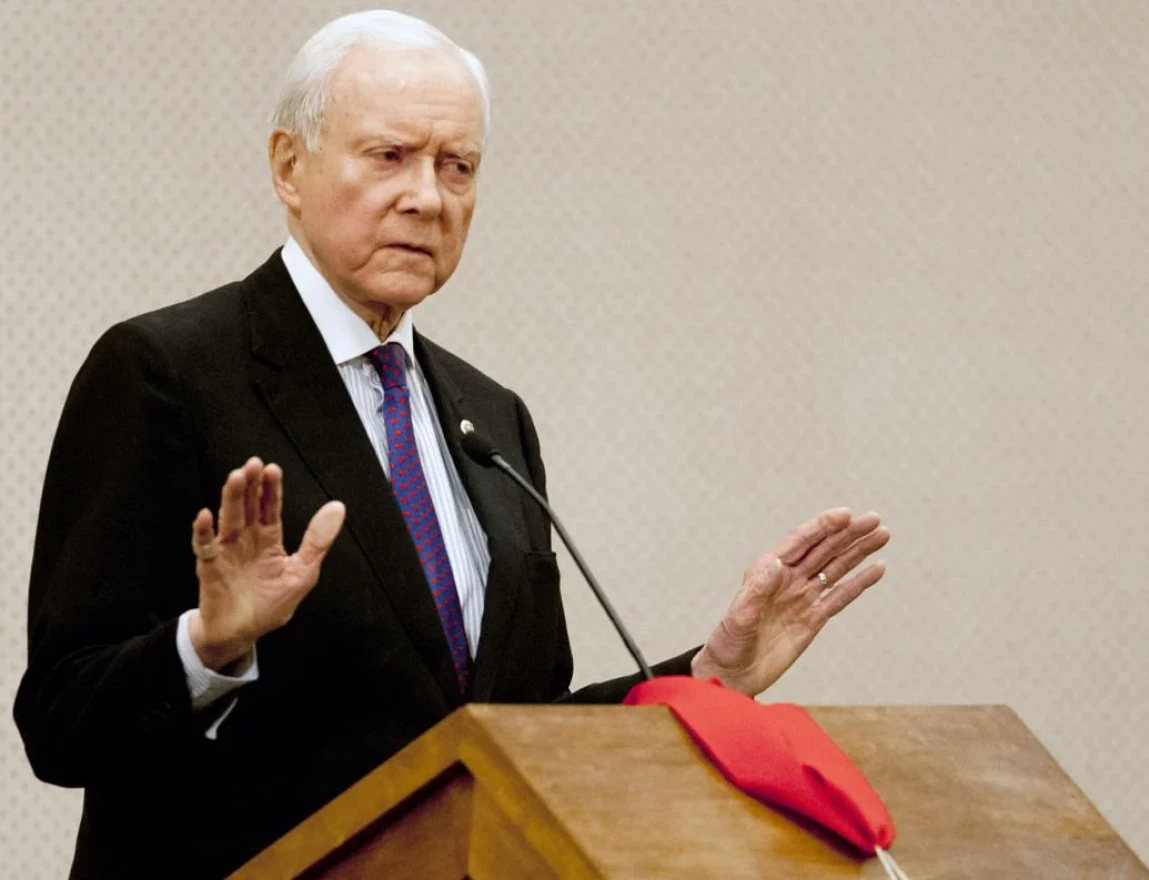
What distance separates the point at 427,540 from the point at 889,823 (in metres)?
0.74

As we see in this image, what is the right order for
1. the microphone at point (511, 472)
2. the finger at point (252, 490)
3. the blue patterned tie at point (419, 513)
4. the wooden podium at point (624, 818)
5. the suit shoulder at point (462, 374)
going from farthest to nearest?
the suit shoulder at point (462, 374) → the blue patterned tie at point (419, 513) → the microphone at point (511, 472) → the finger at point (252, 490) → the wooden podium at point (624, 818)

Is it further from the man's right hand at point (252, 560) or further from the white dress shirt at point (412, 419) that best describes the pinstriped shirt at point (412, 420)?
the man's right hand at point (252, 560)

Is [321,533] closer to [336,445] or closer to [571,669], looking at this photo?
[336,445]

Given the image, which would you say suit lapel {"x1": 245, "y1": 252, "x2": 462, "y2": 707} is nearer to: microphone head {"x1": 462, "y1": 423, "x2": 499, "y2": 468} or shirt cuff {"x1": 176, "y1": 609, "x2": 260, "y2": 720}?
microphone head {"x1": 462, "y1": 423, "x2": 499, "y2": 468}

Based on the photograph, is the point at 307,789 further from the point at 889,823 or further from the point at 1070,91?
the point at 1070,91

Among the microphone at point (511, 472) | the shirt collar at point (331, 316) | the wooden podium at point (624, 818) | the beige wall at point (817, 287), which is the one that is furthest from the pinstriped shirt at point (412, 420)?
the beige wall at point (817, 287)

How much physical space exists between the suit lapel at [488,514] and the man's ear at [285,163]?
22 cm

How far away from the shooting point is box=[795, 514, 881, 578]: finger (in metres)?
1.77

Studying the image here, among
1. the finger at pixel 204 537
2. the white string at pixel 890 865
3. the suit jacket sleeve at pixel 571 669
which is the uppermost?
the finger at pixel 204 537

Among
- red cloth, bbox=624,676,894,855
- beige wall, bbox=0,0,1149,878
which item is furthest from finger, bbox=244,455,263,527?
beige wall, bbox=0,0,1149,878

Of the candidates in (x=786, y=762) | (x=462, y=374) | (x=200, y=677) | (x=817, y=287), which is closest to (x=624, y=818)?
(x=786, y=762)

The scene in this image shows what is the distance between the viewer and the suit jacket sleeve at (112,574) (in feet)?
5.20

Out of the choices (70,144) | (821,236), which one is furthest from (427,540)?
(821,236)

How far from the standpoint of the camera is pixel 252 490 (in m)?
1.38
